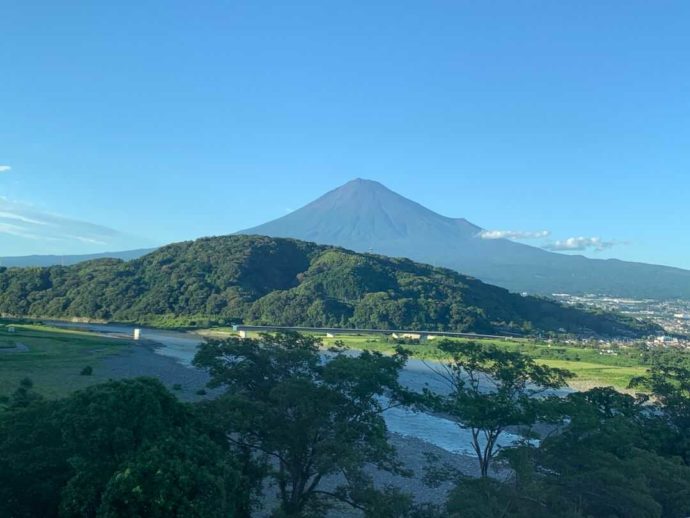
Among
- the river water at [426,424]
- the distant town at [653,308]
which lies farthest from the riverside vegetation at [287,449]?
the distant town at [653,308]

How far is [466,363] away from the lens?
487 inches

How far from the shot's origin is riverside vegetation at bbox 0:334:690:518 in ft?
21.5

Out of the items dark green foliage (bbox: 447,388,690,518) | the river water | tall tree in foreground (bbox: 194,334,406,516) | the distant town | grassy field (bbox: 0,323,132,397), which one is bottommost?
the river water

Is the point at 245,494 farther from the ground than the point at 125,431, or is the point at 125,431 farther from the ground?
the point at 125,431

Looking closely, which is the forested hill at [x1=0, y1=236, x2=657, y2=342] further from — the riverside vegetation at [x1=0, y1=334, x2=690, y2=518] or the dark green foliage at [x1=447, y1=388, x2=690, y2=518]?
the dark green foliage at [x1=447, y1=388, x2=690, y2=518]

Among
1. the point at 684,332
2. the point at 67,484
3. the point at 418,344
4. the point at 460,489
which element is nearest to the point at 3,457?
the point at 67,484

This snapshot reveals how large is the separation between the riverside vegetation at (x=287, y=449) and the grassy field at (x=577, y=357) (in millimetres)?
21300

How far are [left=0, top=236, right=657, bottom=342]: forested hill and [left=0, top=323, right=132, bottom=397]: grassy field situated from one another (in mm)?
17737

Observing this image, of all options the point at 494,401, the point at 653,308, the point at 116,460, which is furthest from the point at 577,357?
the point at 653,308

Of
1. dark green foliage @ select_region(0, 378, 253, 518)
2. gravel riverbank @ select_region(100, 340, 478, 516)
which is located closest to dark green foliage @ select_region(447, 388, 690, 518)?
gravel riverbank @ select_region(100, 340, 478, 516)

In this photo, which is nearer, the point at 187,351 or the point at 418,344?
the point at 187,351

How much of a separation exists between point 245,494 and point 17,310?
59.6m

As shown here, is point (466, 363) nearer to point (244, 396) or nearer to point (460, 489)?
point (460, 489)

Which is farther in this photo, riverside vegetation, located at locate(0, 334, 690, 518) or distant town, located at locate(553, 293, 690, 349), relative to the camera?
distant town, located at locate(553, 293, 690, 349)
